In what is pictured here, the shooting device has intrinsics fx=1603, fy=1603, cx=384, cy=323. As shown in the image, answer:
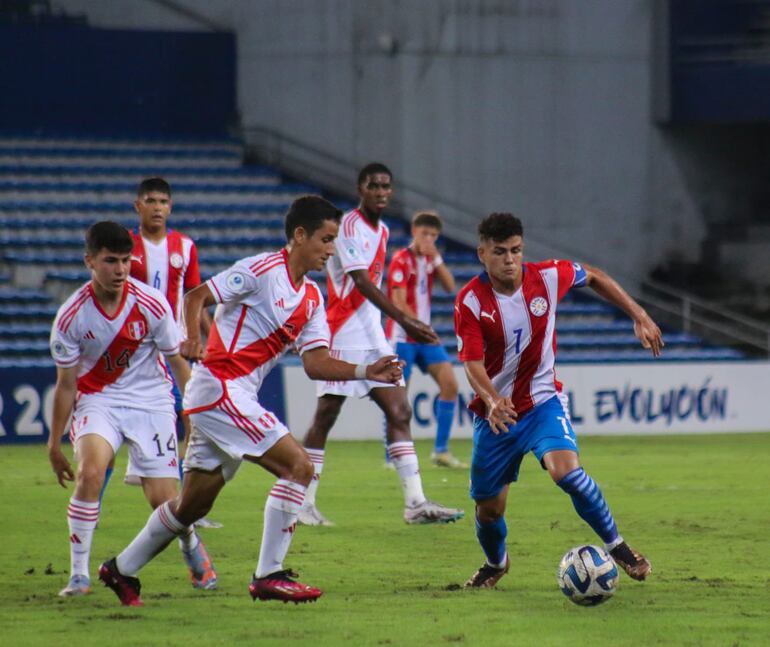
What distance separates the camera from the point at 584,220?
76.9ft

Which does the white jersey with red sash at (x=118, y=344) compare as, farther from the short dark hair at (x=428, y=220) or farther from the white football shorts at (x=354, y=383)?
the short dark hair at (x=428, y=220)

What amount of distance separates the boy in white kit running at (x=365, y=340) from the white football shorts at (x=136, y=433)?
2531 mm

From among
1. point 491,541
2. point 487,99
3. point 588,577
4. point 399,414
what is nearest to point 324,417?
point 399,414

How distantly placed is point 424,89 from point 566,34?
2331 mm

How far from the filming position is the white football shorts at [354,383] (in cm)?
1006

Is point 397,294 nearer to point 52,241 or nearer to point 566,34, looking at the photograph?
point 52,241

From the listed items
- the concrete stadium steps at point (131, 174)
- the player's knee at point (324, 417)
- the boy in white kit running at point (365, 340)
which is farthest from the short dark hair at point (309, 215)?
the concrete stadium steps at point (131, 174)

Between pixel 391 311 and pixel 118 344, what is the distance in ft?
8.37

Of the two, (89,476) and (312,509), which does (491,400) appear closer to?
(89,476)

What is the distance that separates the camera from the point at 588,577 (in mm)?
6773

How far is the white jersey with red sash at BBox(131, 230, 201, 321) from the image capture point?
991 centimetres

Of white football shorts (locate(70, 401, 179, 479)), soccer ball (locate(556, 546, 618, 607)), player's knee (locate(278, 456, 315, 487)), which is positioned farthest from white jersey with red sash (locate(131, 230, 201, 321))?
soccer ball (locate(556, 546, 618, 607))

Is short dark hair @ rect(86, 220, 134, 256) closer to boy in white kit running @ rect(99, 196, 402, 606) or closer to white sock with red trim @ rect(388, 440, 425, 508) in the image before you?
boy in white kit running @ rect(99, 196, 402, 606)

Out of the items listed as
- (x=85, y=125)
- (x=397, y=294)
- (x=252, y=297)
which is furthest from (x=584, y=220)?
(x=252, y=297)
